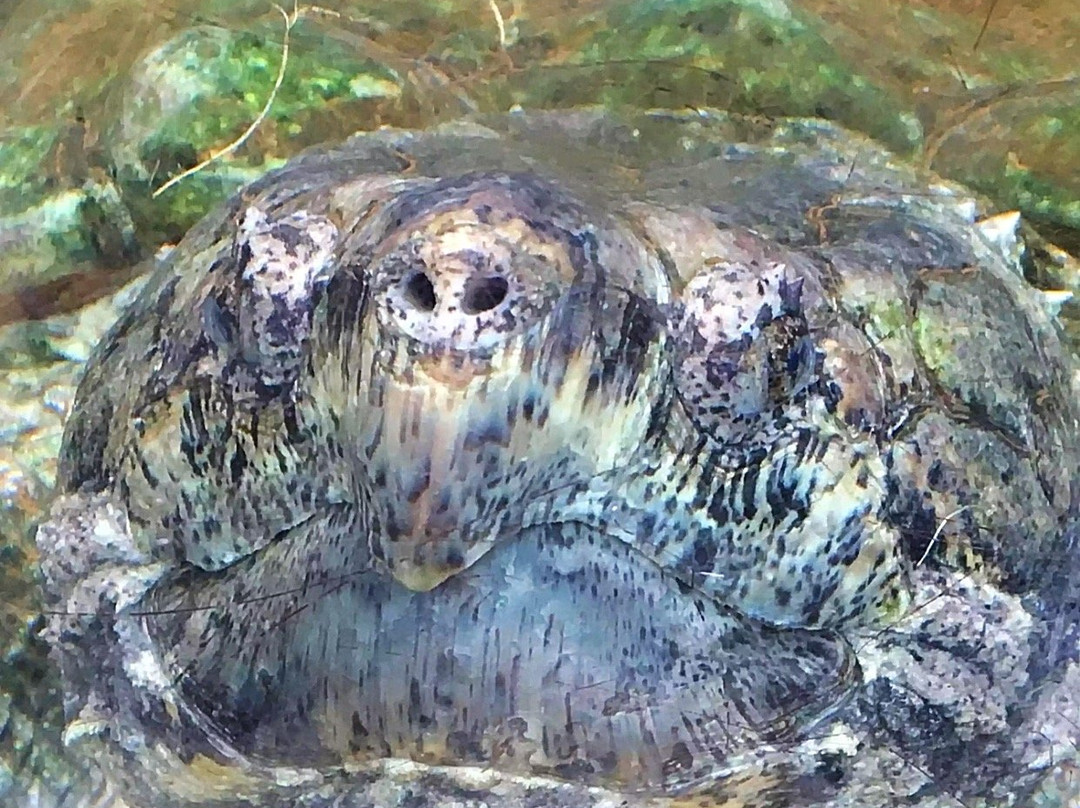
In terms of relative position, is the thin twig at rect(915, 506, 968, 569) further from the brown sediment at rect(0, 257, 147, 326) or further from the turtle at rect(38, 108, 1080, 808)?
the brown sediment at rect(0, 257, 147, 326)

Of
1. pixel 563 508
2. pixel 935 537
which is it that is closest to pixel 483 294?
pixel 563 508

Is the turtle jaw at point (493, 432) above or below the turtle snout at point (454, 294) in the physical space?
below

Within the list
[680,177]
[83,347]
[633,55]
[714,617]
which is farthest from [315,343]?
[633,55]

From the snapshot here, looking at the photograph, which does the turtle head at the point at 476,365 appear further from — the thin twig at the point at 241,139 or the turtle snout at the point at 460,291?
the thin twig at the point at 241,139

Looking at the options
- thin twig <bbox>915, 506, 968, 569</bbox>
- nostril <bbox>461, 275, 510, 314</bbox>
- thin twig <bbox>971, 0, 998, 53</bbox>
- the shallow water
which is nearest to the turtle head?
nostril <bbox>461, 275, 510, 314</bbox>

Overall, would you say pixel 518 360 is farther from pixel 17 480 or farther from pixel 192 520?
pixel 17 480

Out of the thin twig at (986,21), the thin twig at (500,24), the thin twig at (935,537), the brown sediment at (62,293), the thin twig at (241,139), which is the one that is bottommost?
the brown sediment at (62,293)

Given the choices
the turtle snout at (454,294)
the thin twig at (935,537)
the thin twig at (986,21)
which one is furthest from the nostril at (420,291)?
the thin twig at (986,21)
